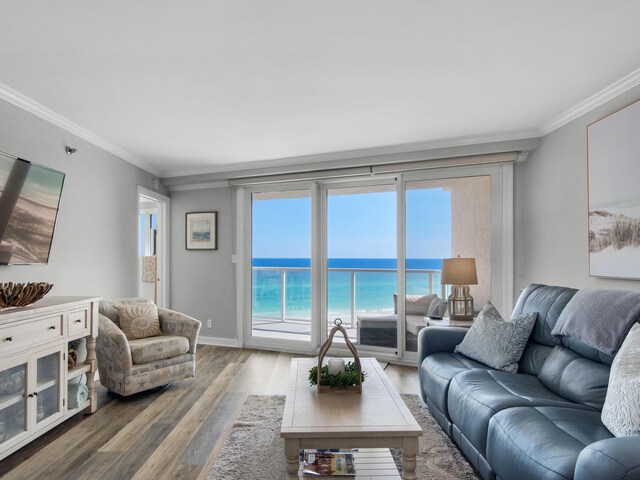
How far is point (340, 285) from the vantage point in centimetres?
465

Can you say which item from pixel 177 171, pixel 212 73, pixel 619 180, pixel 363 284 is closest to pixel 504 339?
pixel 619 180

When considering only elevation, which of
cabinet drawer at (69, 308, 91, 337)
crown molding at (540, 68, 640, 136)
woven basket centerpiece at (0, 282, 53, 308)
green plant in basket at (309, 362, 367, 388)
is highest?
crown molding at (540, 68, 640, 136)

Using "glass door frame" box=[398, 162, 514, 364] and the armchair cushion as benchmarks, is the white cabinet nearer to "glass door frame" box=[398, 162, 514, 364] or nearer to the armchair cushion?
the armchair cushion

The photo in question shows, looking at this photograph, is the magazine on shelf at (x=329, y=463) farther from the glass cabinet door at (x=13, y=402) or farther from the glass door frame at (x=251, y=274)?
the glass door frame at (x=251, y=274)

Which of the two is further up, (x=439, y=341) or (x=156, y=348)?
(x=439, y=341)

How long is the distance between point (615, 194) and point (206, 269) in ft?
14.7

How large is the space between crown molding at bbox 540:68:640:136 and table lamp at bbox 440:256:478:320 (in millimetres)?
1381

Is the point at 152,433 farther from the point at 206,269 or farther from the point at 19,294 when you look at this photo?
the point at 206,269

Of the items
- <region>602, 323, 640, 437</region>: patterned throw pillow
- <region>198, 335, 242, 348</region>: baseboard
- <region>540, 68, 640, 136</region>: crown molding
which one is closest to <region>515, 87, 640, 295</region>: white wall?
<region>540, 68, 640, 136</region>: crown molding

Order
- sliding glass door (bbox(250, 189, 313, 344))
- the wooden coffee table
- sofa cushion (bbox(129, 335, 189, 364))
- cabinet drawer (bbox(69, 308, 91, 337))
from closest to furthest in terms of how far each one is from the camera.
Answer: the wooden coffee table
cabinet drawer (bbox(69, 308, 91, 337))
sofa cushion (bbox(129, 335, 189, 364))
sliding glass door (bbox(250, 189, 313, 344))

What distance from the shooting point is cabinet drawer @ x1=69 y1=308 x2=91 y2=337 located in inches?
104

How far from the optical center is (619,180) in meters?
2.54

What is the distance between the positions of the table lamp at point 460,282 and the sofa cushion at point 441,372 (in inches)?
32.6

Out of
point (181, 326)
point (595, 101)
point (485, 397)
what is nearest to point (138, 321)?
point (181, 326)
